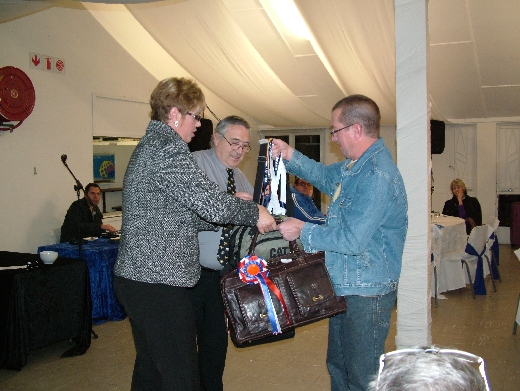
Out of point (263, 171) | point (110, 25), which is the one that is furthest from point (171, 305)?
point (110, 25)

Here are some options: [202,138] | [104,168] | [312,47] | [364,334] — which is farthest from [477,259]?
[104,168]

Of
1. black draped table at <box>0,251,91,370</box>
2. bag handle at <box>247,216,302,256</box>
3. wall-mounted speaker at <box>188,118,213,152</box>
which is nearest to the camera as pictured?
bag handle at <box>247,216,302,256</box>

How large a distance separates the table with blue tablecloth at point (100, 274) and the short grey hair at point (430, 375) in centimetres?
464

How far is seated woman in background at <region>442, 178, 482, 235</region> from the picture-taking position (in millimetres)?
8102

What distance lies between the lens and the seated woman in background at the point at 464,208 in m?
8.10

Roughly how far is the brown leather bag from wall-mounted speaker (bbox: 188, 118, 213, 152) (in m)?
3.57

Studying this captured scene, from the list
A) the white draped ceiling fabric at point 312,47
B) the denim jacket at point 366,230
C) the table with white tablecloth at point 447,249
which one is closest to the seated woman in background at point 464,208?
the table with white tablecloth at point 447,249

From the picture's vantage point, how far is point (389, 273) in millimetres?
2125

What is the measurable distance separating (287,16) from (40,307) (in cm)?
461

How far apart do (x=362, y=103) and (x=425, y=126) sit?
1352 mm

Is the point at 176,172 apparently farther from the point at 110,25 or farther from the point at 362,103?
the point at 110,25

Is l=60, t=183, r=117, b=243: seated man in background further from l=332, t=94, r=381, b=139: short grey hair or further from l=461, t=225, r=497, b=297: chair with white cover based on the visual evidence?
l=461, t=225, r=497, b=297: chair with white cover

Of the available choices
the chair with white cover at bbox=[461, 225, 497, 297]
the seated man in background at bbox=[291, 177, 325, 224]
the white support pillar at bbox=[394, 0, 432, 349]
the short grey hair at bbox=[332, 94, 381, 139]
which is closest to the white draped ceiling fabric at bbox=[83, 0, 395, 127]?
the white support pillar at bbox=[394, 0, 432, 349]

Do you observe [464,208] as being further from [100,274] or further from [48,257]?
[48,257]
